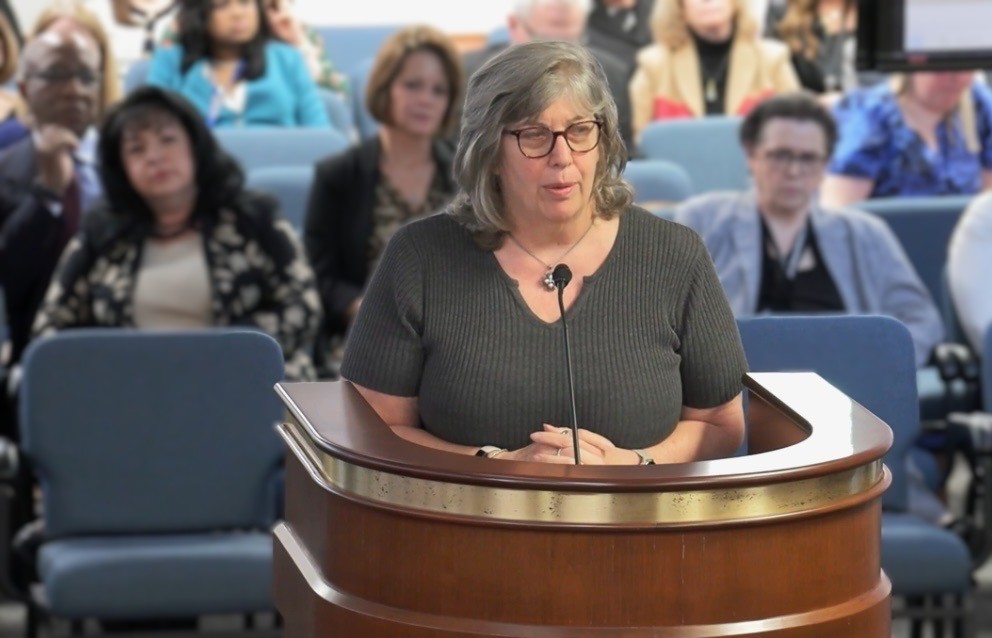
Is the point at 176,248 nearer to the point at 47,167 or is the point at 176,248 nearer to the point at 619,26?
the point at 47,167

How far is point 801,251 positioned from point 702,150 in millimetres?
1424

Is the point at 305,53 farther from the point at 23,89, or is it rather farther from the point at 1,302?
the point at 1,302

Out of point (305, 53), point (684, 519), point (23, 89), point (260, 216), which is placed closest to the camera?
point (684, 519)

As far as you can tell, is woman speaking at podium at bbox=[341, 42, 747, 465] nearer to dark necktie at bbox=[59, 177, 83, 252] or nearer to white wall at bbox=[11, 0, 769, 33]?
dark necktie at bbox=[59, 177, 83, 252]

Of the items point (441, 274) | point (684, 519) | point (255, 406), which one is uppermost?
point (441, 274)

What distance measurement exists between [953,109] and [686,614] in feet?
13.8

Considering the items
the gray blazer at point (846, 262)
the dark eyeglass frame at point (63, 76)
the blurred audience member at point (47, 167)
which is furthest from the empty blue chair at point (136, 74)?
the gray blazer at point (846, 262)

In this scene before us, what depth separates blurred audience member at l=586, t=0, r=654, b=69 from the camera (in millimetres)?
6703

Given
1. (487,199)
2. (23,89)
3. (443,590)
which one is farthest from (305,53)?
(443,590)

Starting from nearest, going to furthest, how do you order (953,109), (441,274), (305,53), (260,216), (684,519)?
(684,519)
(441,274)
(260,216)
(953,109)
(305,53)

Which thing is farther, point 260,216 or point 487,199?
point 260,216

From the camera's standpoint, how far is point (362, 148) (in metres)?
4.55

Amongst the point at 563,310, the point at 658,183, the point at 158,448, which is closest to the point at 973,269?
the point at 658,183

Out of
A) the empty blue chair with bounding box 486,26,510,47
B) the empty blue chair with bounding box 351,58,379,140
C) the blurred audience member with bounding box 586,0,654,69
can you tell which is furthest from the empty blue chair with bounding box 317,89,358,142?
the blurred audience member with bounding box 586,0,654,69
